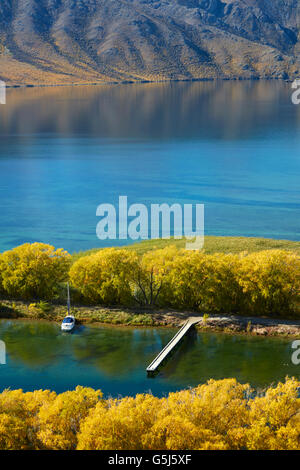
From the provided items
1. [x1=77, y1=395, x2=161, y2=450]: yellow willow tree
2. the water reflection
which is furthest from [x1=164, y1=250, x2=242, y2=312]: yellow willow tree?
the water reflection

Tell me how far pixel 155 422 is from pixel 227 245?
38.1 metres

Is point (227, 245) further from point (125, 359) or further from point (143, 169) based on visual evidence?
point (143, 169)

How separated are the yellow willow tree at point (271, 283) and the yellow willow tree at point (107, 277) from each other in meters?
8.75

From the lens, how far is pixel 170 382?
112ft

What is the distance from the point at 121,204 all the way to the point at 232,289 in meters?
44.5

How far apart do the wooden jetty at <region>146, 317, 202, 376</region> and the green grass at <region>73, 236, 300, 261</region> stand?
17.4 meters

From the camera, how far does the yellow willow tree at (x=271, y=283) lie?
4244 cm

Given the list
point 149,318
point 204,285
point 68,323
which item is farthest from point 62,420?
point 204,285

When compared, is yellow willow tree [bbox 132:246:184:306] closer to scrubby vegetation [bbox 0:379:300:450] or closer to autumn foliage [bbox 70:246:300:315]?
autumn foliage [bbox 70:246:300:315]

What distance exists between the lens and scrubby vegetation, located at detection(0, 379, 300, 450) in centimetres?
2384

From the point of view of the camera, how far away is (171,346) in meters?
37.9

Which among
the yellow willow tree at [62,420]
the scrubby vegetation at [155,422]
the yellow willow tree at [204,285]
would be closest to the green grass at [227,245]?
the yellow willow tree at [204,285]

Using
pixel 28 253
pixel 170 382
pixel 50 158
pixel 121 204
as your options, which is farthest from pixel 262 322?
pixel 50 158
